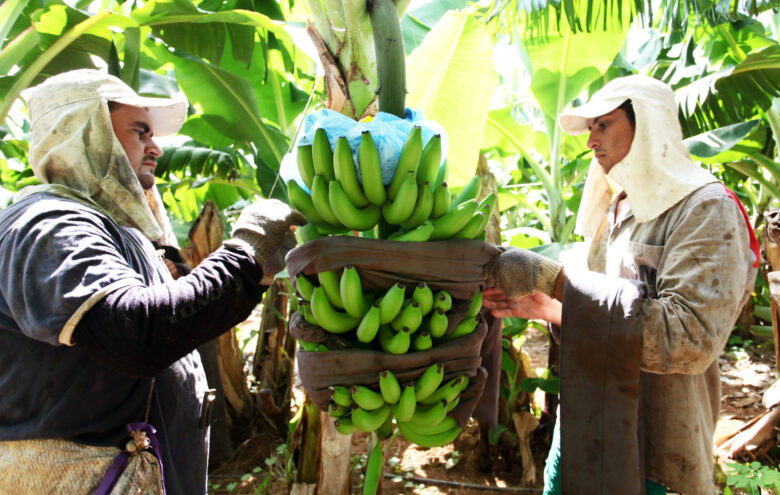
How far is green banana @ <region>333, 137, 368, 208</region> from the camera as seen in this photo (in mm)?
1038

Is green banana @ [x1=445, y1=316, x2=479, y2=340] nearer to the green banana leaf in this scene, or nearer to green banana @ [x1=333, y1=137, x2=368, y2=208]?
green banana @ [x1=333, y1=137, x2=368, y2=208]

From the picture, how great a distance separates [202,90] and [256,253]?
7.53ft

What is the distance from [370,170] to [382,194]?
0.23 feet

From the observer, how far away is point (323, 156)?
1104 millimetres

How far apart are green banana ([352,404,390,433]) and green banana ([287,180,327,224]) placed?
17.0 inches

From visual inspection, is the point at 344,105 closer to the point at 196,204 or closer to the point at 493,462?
the point at 493,462

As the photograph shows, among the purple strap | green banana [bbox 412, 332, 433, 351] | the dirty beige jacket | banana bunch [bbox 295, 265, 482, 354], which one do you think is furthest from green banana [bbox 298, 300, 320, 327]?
the dirty beige jacket

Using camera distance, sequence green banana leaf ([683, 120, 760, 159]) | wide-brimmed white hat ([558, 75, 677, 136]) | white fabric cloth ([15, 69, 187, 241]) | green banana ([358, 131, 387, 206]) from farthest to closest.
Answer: green banana leaf ([683, 120, 760, 159]), wide-brimmed white hat ([558, 75, 677, 136]), white fabric cloth ([15, 69, 187, 241]), green banana ([358, 131, 387, 206])

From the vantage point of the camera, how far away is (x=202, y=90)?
3.24 m

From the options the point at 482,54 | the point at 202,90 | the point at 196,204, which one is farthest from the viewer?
the point at 196,204

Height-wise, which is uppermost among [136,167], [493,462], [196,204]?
[136,167]

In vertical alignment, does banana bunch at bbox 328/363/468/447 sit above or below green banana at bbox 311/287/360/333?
below

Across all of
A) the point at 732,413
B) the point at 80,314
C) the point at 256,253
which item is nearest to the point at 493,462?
the point at 732,413

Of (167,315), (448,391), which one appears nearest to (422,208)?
(448,391)
